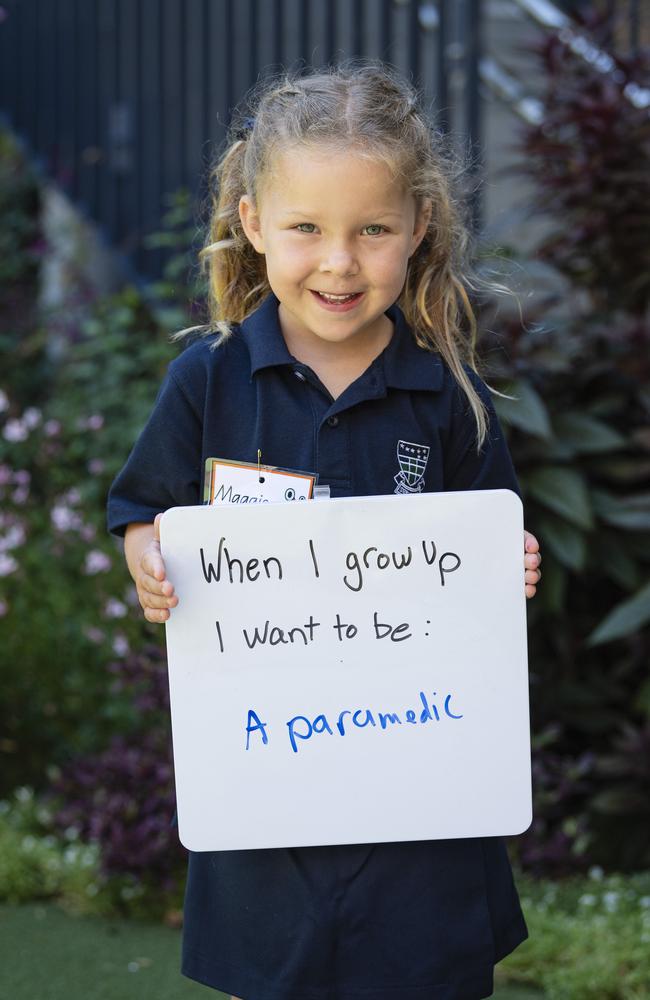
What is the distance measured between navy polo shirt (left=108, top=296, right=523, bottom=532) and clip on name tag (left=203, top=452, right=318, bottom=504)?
0.01 metres

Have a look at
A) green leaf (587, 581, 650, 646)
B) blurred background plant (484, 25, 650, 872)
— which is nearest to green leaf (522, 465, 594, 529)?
blurred background plant (484, 25, 650, 872)

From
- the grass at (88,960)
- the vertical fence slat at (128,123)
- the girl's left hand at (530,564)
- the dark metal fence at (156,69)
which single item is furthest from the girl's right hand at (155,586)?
the vertical fence slat at (128,123)

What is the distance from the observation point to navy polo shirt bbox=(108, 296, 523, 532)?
1914mm

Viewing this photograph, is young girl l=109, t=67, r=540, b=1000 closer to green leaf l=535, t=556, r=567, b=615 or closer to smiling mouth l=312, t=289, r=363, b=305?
smiling mouth l=312, t=289, r=363, b=305

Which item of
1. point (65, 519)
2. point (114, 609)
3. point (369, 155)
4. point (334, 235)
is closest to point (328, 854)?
point (334, 235)

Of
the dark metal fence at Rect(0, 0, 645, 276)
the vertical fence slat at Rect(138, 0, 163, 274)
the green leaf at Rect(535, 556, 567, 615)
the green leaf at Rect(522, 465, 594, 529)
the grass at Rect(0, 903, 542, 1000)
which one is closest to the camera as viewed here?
the grass at Rect(0, 903, 542, 1000)

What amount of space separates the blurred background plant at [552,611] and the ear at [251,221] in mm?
1366

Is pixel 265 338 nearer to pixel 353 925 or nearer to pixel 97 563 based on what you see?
pixel 353 925

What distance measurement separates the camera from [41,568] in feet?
13.5

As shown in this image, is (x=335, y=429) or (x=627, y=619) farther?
(x=627, y=619)

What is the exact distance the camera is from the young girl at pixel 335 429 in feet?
6.02

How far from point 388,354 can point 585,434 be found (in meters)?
1.61

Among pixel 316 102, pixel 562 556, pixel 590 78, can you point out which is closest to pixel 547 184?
pixel 590 78

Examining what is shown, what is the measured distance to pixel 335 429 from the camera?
1.92 m
